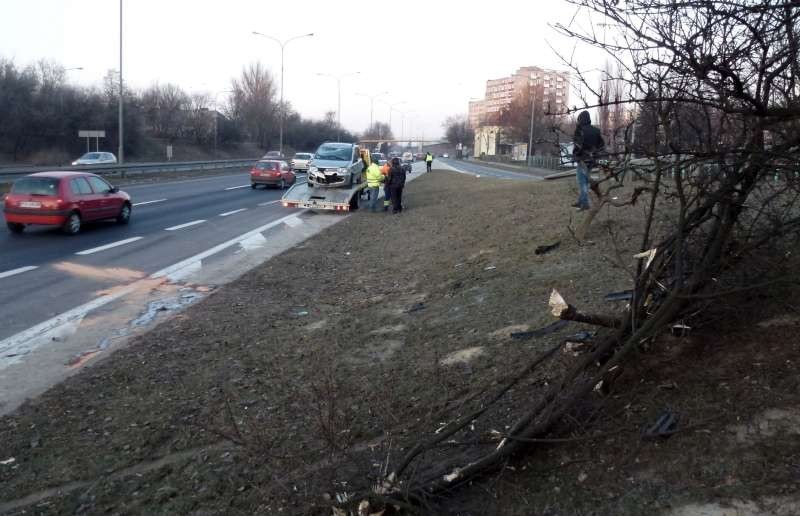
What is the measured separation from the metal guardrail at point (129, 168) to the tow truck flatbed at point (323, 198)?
10.5 m

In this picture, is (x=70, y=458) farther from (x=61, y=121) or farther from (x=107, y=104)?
(x=107, y=104)

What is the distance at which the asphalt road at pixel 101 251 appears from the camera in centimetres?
951

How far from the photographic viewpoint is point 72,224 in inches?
618

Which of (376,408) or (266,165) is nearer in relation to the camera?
(376,408)

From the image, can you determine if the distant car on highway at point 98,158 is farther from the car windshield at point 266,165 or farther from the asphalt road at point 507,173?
the asphalt road at point 507,173

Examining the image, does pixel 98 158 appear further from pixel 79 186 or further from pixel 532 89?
pixel 532 89

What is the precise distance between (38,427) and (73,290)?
5504 mm

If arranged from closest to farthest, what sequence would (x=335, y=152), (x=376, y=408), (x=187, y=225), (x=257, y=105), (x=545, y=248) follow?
(x=376, y=408)
(x=545, y=248)
(x=187, y=225)
(x=335, y=152)
(x=257, y=105)

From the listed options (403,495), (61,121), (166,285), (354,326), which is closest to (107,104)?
(61,121)

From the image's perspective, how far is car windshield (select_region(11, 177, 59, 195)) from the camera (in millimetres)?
15602

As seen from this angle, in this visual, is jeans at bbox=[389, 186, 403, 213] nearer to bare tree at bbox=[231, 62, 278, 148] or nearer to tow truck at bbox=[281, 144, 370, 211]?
tow truck at bbox=[281, 144, 370, 211]

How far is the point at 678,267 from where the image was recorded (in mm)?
3756

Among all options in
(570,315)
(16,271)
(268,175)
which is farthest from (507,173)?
(570,315)

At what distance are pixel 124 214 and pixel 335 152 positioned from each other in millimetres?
Answer: 9114
